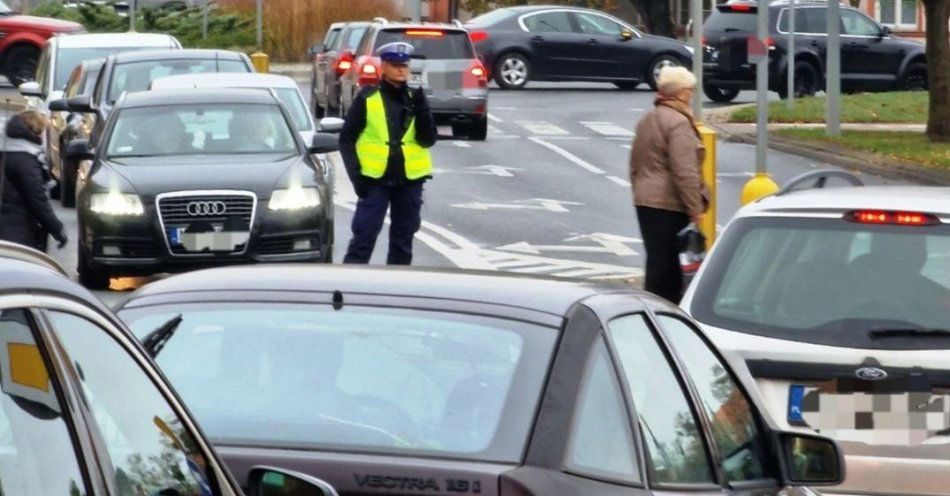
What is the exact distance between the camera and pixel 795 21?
124 feet

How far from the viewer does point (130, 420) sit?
3.16 metres

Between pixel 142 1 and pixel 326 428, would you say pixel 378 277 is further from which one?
pixel 142 1

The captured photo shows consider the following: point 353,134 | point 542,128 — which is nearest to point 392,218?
point 353,134

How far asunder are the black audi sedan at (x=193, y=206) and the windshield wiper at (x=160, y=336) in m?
10.1

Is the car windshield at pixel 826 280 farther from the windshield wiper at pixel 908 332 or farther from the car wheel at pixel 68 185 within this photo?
the car wheel at pixel 68 185

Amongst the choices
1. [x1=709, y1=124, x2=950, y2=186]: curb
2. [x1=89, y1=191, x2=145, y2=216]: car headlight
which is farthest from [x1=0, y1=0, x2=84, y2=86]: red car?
[x1=89, y1=191, x2=145, y2=216]: car headlight

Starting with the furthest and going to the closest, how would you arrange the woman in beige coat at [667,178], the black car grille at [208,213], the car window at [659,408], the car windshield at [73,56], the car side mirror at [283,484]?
the car windshield at [73,56], the black car grille at [208,213], the woman in beige coat at [667,178], the car window at [659,408], the car side mirror at [283,484]

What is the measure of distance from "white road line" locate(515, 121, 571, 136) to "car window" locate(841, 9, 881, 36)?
356 inches

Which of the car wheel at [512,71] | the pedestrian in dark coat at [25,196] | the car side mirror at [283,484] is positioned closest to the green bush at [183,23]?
the car wheel at [512,71]

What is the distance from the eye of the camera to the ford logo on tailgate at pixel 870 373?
273 inches

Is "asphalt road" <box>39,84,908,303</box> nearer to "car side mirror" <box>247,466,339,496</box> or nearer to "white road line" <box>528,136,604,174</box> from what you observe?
"white road line" <box>528,136,604,174</box>

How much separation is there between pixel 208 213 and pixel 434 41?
13736 mm

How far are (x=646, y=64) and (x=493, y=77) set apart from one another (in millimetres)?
2919

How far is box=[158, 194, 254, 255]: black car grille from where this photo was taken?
14.8 metres
